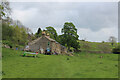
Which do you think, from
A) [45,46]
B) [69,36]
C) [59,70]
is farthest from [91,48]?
[59,70]

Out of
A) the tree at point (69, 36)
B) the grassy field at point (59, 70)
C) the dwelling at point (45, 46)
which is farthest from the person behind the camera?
the tree at point (69, 36)

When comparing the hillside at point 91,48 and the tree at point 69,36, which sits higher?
the tree at point 69,36

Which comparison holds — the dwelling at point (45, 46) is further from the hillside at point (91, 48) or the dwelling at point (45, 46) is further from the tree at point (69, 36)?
the hillside at point (91, 48)

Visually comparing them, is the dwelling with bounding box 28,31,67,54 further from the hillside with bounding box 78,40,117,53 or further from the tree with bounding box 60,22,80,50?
the hillside with bounding box 78,40,117,53

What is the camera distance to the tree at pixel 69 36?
66.0 metres

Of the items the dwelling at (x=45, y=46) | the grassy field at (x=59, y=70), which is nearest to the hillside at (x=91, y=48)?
the dwelling at (x=45, y=46)

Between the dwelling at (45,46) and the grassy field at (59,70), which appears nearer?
the grassy field at (59,70)

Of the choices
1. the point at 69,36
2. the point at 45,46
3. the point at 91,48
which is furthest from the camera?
the point at 91,48

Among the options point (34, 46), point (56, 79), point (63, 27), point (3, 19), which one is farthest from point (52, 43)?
point (56, 79)

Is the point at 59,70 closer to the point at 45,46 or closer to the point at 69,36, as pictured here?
the point at 45,46

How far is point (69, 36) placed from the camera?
66.2 meters

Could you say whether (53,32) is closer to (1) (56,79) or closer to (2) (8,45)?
(2) (8,45)

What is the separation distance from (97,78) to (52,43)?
46974 millimetres

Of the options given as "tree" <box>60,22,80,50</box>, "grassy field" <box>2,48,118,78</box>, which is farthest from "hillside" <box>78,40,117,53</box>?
"grassy field" <box>2,48,118,78</box>
